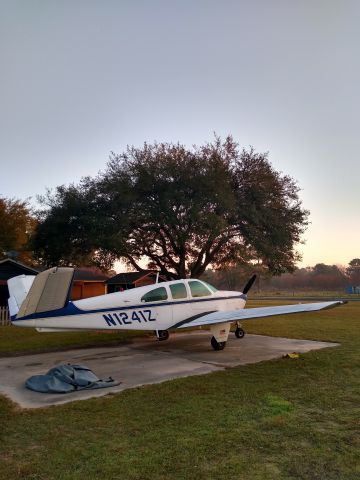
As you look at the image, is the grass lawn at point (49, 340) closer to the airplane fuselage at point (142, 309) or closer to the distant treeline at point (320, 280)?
the airplane fuselage at point (142, 309)

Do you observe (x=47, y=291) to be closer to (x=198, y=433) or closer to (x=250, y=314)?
(x=198, y=433)

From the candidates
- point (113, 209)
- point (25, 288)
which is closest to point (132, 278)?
point (113, 209)

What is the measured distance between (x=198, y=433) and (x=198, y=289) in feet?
24.9

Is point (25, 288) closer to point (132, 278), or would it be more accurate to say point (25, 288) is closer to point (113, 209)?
point (113, 209)

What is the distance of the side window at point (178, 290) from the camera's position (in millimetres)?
11938

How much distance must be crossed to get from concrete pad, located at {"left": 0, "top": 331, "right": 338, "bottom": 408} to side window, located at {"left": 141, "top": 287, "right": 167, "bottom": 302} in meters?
1.60

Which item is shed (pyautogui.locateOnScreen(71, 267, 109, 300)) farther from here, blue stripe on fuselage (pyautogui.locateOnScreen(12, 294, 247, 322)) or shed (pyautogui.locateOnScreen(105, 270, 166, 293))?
blue stripe on fuselage (pyautogui.locateOnScreen(12, 294, 247, 322))

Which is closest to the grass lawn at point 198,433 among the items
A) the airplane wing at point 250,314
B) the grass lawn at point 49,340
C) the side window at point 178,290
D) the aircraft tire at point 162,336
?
the airplane wing at point 250,314

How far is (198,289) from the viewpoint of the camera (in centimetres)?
1262

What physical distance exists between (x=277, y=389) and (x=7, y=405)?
4.70m

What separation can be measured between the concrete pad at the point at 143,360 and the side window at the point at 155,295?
5.24ft

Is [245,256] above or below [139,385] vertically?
above

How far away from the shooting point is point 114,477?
12.9 ft

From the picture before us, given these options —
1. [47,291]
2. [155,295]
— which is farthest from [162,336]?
[47,291]
